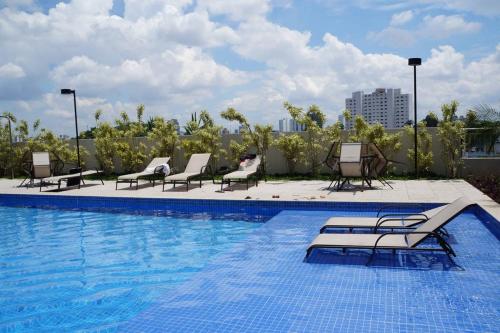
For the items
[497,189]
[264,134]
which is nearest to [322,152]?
[264,134]

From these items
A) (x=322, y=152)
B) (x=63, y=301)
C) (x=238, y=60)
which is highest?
(x=238, y=60)

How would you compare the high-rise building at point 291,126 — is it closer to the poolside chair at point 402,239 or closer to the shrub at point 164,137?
the shrub at point 164,137

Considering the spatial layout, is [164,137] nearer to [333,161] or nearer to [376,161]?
[333,161]

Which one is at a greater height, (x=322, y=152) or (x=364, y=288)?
(x=322, y=152)

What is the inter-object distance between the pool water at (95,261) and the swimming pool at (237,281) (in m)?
0.02

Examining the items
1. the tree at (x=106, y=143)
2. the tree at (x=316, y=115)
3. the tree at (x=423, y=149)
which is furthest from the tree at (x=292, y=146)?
the tree at (x=106, y=143)

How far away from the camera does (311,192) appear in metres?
10.3

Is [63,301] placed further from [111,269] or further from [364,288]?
[364,288]

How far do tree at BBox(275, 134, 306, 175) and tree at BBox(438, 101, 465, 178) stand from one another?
408 centimetres

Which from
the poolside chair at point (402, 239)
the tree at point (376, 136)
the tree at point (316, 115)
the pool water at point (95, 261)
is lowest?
the pool water at point (95, 261)

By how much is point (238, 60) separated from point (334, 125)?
13.6 feet

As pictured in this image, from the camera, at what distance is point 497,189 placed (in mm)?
9680

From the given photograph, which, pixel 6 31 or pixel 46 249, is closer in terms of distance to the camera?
pixel 46 249

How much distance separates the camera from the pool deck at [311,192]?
29.0 feet
